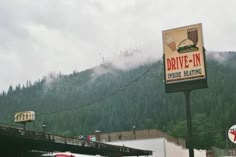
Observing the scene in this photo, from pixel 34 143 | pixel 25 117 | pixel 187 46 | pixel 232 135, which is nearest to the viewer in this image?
pixel 187 46

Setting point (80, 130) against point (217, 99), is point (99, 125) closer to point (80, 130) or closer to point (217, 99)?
point (80, 130)

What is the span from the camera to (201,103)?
621ft

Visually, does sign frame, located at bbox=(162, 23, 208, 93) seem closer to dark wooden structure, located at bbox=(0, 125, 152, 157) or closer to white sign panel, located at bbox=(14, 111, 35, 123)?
dark wooden structure, located at bbox=(0, 125, 152, 157)

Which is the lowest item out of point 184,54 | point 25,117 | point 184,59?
point 25,117

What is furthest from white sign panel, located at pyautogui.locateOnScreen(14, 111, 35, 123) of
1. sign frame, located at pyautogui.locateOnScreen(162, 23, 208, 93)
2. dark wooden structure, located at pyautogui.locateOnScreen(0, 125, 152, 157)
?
sign frame, located at pyautogui.locateOnScreen(162, 23, 208, 93)

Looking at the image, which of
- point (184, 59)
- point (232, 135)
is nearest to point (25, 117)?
point (184, 59)

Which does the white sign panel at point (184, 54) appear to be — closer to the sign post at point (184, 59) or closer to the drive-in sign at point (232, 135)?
the sign post at point (184, 59)

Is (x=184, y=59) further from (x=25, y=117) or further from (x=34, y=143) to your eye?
(x=25, y=117)

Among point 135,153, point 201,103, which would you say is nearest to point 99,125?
point 201,103

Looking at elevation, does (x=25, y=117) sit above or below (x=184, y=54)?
below

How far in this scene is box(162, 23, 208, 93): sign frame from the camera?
19.1m

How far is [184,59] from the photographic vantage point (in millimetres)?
19359

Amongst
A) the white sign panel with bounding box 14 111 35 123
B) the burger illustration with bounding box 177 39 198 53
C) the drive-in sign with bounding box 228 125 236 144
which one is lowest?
the drive-in sign with bounding box 228 125 236 144

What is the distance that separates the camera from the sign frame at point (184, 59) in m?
19.1
